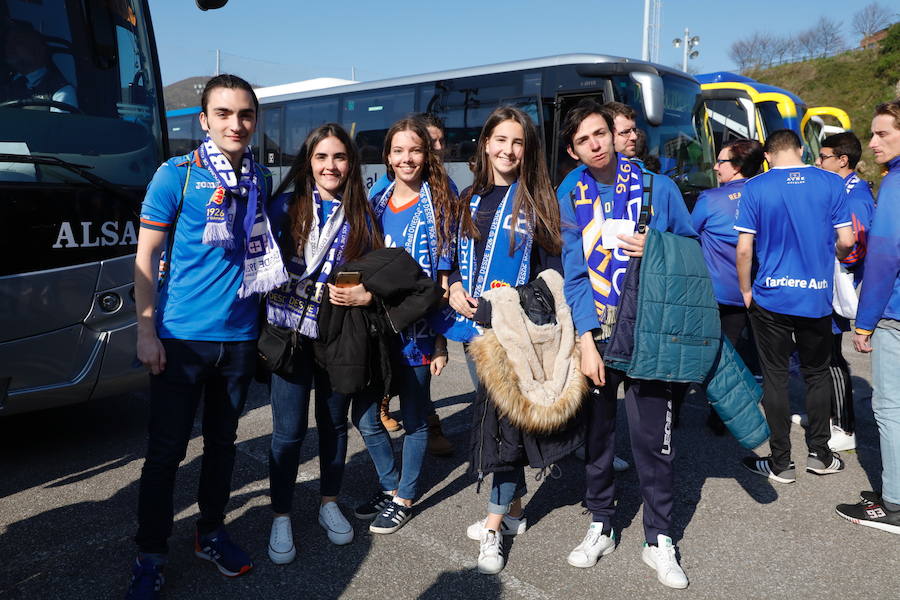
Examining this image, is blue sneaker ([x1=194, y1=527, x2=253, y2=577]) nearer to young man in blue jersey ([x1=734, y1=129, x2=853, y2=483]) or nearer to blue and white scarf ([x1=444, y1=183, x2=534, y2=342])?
blue and white scarf ([x1=444, y1=183, x2=534, y2=342])

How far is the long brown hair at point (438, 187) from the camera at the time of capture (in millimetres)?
3039

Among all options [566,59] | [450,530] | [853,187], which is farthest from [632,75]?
[450,530]

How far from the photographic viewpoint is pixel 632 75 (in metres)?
8.99

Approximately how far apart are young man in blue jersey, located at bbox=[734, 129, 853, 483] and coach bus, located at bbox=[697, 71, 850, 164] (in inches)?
357

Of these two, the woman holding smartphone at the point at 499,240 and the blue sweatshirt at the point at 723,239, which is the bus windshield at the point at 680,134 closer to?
the blue sweatshirt at the point at 723,239

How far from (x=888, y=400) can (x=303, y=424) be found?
9.46 ft

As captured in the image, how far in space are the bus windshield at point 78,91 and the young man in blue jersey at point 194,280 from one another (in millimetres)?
1582

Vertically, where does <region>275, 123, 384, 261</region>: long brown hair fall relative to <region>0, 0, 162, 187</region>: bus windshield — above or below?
below

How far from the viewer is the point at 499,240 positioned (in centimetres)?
296

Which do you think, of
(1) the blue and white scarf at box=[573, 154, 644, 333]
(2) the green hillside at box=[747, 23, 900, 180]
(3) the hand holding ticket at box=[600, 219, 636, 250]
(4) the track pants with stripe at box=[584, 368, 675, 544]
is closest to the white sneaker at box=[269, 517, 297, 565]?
(4) the track pants with stripe at box=[584, 368, 675, 544]

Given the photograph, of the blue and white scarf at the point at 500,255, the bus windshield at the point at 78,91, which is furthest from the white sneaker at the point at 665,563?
the bus windshield at the point at 78,91

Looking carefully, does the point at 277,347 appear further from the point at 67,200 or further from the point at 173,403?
the point at 67,200

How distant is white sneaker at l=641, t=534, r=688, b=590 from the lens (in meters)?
2.78

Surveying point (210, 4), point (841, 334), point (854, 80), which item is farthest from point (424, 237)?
point (854, 80)
